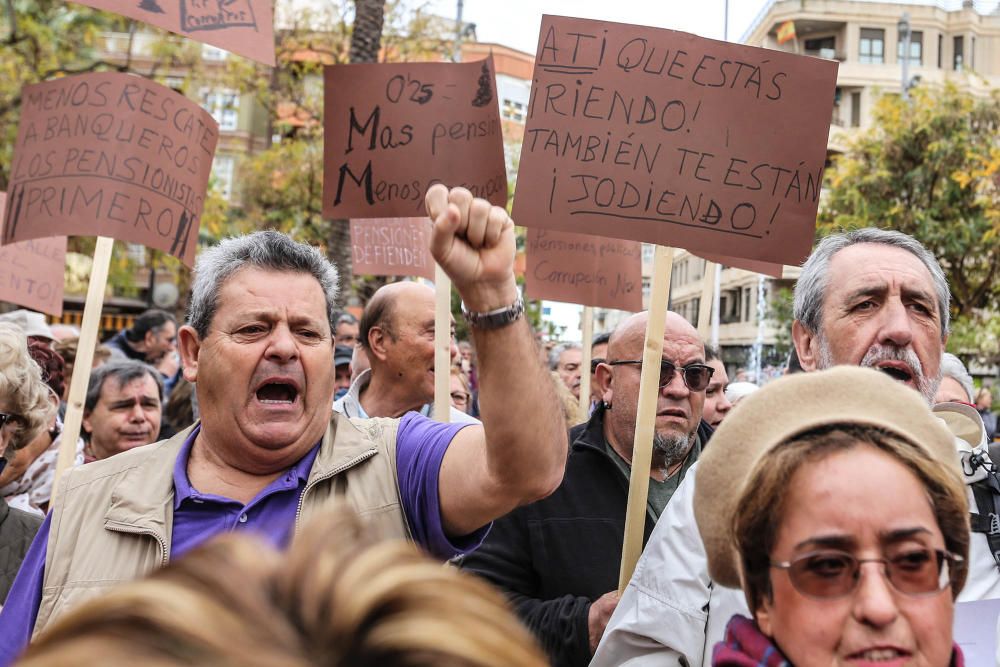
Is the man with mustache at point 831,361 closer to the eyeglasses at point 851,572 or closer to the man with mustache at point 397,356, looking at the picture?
the eyeglasses at point 851,572

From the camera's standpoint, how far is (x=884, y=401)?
162cm

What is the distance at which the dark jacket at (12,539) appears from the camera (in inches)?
125

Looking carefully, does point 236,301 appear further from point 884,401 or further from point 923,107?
point 923,107

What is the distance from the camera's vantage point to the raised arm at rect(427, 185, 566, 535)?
2.03 meters

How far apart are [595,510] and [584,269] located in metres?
2.49

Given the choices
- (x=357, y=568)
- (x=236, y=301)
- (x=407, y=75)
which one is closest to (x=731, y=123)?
(x=407, y=75)

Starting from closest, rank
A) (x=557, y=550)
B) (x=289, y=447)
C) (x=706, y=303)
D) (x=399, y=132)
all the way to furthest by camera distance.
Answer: (x=289, y=447), (x=557, y=550), (x=399, y=132), (x=706, y=303)

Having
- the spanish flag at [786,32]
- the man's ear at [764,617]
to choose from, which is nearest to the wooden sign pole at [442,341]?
the man's ear at [764,617]

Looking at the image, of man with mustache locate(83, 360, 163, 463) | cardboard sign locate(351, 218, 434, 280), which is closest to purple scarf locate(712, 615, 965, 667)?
man with mustache locate(83, 360, 163, 463)

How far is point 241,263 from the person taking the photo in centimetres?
259

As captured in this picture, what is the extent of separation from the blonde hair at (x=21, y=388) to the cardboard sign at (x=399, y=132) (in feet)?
3.60

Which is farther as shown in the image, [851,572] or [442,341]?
[442,341]

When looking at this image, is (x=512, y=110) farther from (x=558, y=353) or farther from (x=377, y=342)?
(x=377, y=342)

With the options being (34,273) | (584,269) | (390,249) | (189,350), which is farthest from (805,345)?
(34,273)
